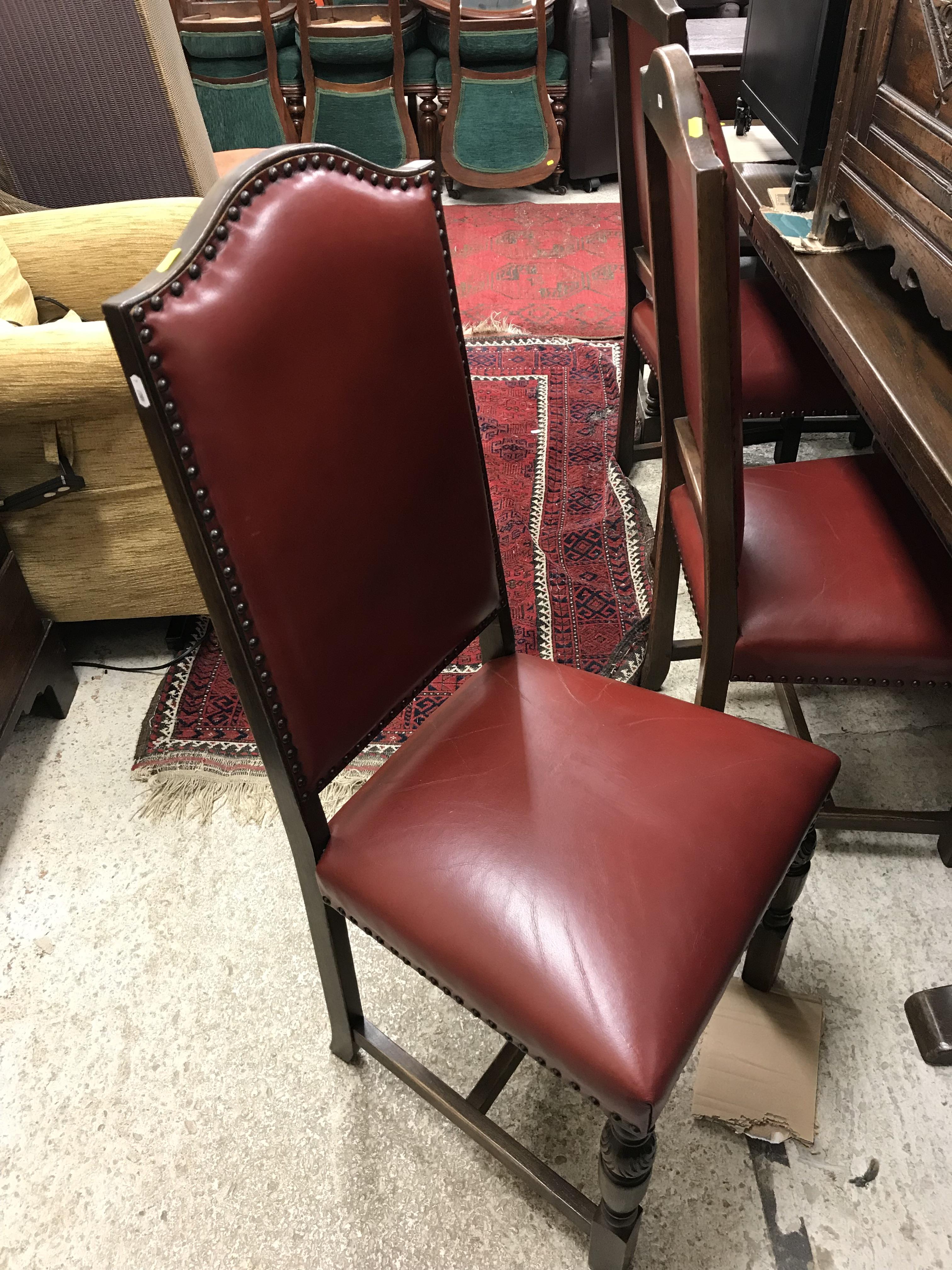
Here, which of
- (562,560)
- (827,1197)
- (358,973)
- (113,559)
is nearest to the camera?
(827,1197)

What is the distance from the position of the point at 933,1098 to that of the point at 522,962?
742mm

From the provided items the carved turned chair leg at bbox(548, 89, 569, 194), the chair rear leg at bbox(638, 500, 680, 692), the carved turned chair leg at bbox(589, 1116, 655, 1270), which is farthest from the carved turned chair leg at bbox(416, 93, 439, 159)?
the carved turned chair leg at bbox(589, 1116, 655, 1270)

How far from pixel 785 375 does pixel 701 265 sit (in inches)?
36.7

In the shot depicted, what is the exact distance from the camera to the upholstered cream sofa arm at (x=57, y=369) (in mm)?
1444

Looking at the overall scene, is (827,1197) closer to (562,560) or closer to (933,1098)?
(933,1098)

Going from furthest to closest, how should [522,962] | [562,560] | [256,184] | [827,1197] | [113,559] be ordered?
[562,560]
[113,559]
[827,1197]
[522,962]
[256,184]

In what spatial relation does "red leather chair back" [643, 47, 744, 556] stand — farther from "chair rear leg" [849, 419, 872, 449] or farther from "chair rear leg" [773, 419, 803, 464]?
"chair rear leg" [849, 419, 872, 449]

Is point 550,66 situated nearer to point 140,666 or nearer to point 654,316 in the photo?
point 654,316

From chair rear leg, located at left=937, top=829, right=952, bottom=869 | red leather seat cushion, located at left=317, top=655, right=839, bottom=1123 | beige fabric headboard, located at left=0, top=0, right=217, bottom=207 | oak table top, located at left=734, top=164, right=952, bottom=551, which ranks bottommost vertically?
chair rear leg, located at left=937, top=829, right=952, bottom=869

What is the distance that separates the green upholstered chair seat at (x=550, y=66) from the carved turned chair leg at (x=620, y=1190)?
406 centimetres

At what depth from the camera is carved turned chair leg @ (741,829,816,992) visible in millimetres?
1054

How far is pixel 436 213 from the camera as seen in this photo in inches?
34.5

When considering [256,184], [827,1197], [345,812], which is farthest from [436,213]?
[827,1197]

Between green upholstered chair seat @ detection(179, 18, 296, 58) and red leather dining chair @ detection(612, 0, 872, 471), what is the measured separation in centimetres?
287
